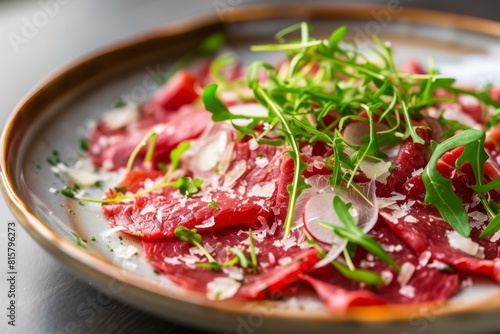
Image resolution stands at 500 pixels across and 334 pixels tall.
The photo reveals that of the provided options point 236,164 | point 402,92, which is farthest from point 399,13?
point 236,164

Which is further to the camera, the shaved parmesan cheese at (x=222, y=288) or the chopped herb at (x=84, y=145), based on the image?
the chopped herb at (x=84, y=145)

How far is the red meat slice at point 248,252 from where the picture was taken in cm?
193

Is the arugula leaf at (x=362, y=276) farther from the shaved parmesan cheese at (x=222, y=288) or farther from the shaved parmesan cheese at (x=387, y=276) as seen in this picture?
the shaved parmesan cheese at (x=222, y=288)

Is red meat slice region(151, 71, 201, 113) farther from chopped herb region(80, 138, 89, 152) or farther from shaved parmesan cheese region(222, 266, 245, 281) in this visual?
shaved parmesan cheese region(222, 266, 245, 281)

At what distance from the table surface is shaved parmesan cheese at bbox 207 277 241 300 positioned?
254 millimetres

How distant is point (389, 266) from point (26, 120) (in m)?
1.70

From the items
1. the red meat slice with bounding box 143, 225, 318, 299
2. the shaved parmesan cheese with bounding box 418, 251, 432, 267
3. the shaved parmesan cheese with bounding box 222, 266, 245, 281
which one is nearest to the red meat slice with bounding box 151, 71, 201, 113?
the red meat slice with bounding box 143, 225, 318, 299

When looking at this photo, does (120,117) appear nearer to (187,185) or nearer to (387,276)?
(187,185)

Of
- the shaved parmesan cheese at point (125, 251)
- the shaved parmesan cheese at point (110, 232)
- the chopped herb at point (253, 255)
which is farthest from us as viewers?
the shaved parmesan cheese at point (110, 232)

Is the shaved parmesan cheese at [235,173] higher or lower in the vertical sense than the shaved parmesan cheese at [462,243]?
higher

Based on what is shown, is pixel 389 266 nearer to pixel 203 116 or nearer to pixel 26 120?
pixel 203 116

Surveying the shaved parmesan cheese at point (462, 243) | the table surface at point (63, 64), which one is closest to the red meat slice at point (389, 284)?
the shaved parmesan cheese at point (462, 243)

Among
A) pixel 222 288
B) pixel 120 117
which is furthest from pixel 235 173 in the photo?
pixel 120 117

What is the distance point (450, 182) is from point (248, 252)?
2.42 ft
